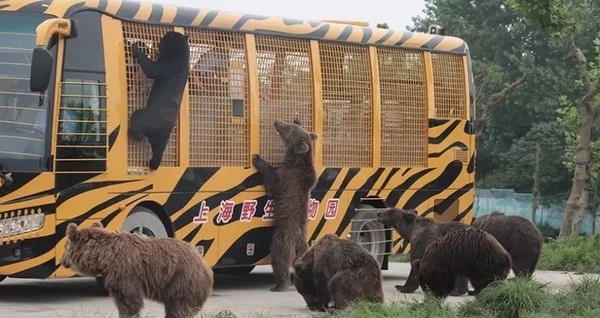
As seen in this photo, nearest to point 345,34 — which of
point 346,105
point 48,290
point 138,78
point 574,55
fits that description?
point 346,105

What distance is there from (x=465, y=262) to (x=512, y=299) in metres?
1.03

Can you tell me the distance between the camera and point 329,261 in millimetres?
11508

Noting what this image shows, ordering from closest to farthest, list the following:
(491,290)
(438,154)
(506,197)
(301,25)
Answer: (491,290) < (301,25) < (438,154) < (506,197)

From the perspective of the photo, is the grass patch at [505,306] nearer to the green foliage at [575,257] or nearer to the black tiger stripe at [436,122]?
the black tiger stripe at [436,122]

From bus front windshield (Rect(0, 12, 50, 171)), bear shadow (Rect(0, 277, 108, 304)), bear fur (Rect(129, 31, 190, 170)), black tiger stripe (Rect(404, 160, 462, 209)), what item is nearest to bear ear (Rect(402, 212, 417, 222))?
black tiger stripe (Rect(404, 160, 462, 209))

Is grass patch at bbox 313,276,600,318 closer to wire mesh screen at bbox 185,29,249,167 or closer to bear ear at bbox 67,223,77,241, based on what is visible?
bear ear at bbox 67,223,77,241

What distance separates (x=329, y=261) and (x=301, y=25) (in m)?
4.09

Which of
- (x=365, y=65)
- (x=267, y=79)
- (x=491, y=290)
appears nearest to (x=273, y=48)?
(x=267, y=79)

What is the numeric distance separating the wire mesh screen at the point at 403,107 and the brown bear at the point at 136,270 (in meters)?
6.06

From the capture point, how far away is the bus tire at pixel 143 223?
12.8 metres

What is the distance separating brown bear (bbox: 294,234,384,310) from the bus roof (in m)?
3.10

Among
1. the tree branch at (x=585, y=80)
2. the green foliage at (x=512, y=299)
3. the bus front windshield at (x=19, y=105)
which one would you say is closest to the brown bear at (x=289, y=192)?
the bus front windshield at (x=19, y=105)

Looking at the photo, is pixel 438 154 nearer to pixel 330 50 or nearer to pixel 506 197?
pixel 330 50

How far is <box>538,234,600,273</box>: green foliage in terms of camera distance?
18.1 m
